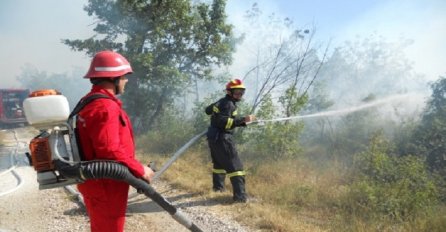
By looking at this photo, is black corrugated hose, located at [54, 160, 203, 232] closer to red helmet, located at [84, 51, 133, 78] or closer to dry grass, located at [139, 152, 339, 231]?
red helmet, located at [84, 51, 133, 78]

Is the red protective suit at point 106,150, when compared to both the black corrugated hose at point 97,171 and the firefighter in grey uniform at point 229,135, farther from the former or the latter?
the firefighter in grey uniform at point 229,135

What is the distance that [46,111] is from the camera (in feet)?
8.55

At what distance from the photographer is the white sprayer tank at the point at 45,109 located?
2.60 metres

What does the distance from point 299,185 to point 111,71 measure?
15.7 feet

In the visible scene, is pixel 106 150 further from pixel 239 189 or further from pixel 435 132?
pixel 435 132

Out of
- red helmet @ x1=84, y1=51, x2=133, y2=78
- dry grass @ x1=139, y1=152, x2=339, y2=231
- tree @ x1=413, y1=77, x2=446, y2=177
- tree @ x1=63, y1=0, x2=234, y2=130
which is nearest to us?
red helmet @ x1=84, y1=51, x2=133, y2=78

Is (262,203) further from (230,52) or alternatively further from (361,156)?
(230,52)

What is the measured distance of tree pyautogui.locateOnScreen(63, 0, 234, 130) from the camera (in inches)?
519

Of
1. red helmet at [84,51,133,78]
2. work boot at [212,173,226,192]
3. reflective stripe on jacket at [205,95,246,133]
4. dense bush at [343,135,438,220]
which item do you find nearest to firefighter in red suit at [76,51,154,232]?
red helmet at [84,51,133,78]

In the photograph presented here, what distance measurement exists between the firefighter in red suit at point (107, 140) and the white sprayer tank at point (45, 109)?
17cm

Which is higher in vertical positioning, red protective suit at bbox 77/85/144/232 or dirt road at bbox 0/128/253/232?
red protective suit at bbox 77/85/144/232

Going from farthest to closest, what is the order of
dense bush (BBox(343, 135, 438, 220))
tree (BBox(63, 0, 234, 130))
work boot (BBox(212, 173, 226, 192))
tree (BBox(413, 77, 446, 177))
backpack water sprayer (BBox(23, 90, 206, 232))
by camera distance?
tree (BBox(63, 0, 234, 130))
tree (BBox(413, 77, 446, 177))
work boot (BBox(212, 173, 226, 192))
dense bush (BBox(343, 135, 438, 220))
backpack water sprayer (BBox(23, 90, 206, 232))

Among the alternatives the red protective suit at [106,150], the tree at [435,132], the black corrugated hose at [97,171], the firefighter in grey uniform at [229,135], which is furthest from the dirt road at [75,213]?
the tree at [435,132]

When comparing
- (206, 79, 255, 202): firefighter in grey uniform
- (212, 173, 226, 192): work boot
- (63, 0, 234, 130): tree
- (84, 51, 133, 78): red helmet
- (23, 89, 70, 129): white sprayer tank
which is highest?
(63, 0, 234, 130): tree
